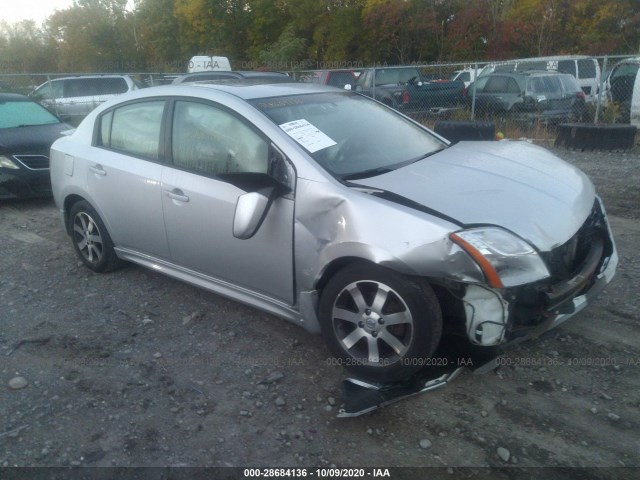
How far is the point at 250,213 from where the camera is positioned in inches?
129

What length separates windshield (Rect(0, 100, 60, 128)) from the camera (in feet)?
26.2

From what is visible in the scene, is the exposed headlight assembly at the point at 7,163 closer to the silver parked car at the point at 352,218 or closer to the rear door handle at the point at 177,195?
the silver parked car at the point at 352,218

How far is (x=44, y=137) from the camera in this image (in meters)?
7.66

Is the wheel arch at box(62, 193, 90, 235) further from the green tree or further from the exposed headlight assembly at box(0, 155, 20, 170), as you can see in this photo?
the green tree

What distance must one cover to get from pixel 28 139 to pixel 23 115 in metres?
0.98

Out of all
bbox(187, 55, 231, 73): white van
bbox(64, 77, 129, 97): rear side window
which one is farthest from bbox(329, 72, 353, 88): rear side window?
bbox(187, 55, 231, 73): white van

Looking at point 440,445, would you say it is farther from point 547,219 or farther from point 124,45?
point 124,45

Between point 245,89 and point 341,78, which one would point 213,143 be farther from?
point 341,78

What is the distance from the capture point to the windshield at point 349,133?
351 cm

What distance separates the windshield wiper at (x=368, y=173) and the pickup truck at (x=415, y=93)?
1089 cm

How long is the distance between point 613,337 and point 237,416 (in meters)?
2.40

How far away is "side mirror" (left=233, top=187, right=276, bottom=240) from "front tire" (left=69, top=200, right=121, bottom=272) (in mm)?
1971

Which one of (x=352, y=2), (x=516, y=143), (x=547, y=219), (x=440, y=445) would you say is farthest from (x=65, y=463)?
(x=352, y=2)

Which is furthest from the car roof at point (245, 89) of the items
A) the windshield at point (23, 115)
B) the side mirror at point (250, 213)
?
the windshield at point (23, 115)
